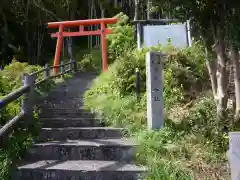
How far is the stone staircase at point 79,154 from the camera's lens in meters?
4.44

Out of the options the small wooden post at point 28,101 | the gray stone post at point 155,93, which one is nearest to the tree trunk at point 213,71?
the gray stone post at point 155,93

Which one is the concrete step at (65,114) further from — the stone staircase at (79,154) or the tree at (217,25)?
the tree at (217,25)

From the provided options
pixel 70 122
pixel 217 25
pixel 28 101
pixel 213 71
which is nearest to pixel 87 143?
pixel 28 101

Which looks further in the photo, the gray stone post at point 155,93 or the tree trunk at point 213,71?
the tree trunk at point 213,71

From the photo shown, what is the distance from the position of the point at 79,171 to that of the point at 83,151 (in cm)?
67

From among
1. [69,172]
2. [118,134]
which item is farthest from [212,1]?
[69,172]

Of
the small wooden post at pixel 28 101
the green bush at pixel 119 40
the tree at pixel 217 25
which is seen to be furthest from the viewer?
the green bush at pixel 119 40

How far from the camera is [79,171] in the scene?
4.43 metres

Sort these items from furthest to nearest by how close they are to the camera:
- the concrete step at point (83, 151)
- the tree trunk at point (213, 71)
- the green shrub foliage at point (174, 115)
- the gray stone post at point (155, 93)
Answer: the tree trunk at point (213, 71) < the gray stone post at point (155, 93) < the concrete step at point (83, 151) < the green shrub foliage at point (174, 115)

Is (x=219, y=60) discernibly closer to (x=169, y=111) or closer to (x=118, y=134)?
(x=169, y=111)

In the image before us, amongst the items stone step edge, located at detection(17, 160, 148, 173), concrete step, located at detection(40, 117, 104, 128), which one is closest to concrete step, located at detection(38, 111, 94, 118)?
concrete step, located at detection(40, 117, 104, 128)

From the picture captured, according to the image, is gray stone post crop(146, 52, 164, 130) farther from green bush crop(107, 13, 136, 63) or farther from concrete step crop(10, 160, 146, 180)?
green bush crop(107, 13, 136, 63)

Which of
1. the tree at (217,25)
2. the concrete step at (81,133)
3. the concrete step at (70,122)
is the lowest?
the concrete step at (81,133)

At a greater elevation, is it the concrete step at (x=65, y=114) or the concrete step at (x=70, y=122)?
the concrete step at (x=65, y=114)
